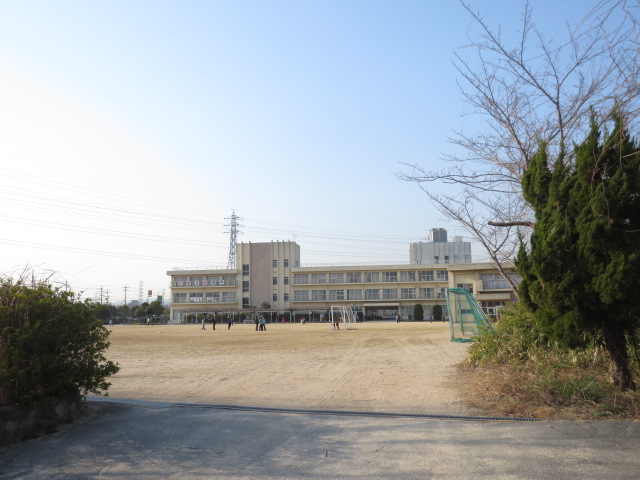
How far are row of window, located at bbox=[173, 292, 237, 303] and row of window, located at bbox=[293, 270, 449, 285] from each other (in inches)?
503

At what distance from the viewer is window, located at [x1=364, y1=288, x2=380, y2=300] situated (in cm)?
9288

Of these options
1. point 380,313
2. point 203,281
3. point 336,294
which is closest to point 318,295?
point 336,294

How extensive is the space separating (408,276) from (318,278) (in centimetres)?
1625

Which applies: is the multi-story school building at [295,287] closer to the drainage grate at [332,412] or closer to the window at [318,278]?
the window at [318,278]

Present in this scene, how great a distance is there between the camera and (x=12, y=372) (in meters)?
5.41

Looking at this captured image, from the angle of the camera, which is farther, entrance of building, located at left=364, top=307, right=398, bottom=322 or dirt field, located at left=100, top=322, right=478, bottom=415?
entrance of building, located at left=364, top=307, right=398, bottom=322

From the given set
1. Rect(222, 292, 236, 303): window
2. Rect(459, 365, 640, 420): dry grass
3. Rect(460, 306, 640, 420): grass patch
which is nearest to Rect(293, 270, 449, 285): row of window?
Rect(222, 292, 236, 303): window

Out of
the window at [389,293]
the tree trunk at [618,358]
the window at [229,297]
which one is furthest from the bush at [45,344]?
the window at [229,297]

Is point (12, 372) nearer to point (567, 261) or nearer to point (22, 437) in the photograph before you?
point (22, 437)

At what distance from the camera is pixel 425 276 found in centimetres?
9244

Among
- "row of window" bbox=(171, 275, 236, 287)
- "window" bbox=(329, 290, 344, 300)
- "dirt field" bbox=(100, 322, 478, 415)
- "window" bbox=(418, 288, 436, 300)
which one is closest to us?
"dirt field" bbox=(100, 322, 478, 415)

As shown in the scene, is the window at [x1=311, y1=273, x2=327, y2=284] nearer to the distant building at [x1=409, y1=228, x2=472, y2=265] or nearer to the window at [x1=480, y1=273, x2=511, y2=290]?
the distant building at [x1=409, y1=228, x2=472, y2=265]

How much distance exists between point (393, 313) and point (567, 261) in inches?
3424

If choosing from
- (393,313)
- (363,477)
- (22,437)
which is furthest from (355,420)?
(393,313)
